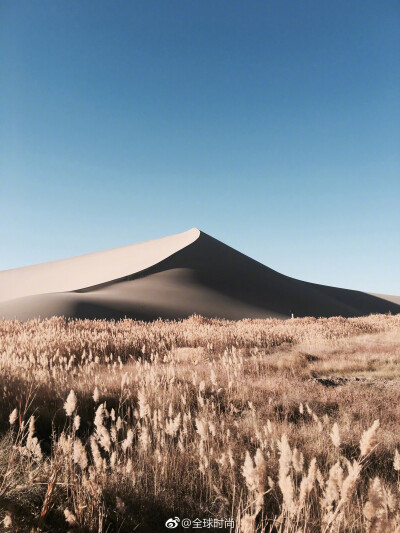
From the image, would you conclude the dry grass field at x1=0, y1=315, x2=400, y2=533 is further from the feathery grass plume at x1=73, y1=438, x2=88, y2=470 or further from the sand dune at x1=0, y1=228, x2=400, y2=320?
the sand dune at x1=0, y1=228, x2=400, y2=320

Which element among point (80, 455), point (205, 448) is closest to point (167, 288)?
point (205, 448)

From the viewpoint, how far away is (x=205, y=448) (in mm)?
2955

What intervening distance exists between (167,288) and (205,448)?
125ft

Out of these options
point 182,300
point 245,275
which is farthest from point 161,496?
point 245,275

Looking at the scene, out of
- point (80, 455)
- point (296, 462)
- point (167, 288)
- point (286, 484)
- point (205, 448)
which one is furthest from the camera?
point (167, 288)

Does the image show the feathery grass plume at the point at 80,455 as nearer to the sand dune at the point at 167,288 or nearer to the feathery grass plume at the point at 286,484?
the feathery grass plume at the point at 286,484

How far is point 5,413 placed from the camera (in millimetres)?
4000

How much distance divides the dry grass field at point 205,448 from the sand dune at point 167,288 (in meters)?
22.3

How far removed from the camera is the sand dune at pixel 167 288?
30297 millimetres

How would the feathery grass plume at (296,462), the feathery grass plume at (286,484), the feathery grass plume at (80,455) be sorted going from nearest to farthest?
the feathery grass plume at (286,484) < the feathery grass plume at (296,462) < the feathery grass plume at (80,455)

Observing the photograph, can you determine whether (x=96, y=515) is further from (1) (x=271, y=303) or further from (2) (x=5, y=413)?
(1) (x=271, y=303)

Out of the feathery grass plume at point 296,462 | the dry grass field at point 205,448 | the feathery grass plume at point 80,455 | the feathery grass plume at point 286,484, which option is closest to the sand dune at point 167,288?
the dry grass field at point 205,448

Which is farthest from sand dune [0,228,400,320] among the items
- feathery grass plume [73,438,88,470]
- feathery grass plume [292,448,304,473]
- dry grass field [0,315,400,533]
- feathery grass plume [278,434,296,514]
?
feathery grass plume [278,434,296,514]

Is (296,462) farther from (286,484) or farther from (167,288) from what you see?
(167,288)
